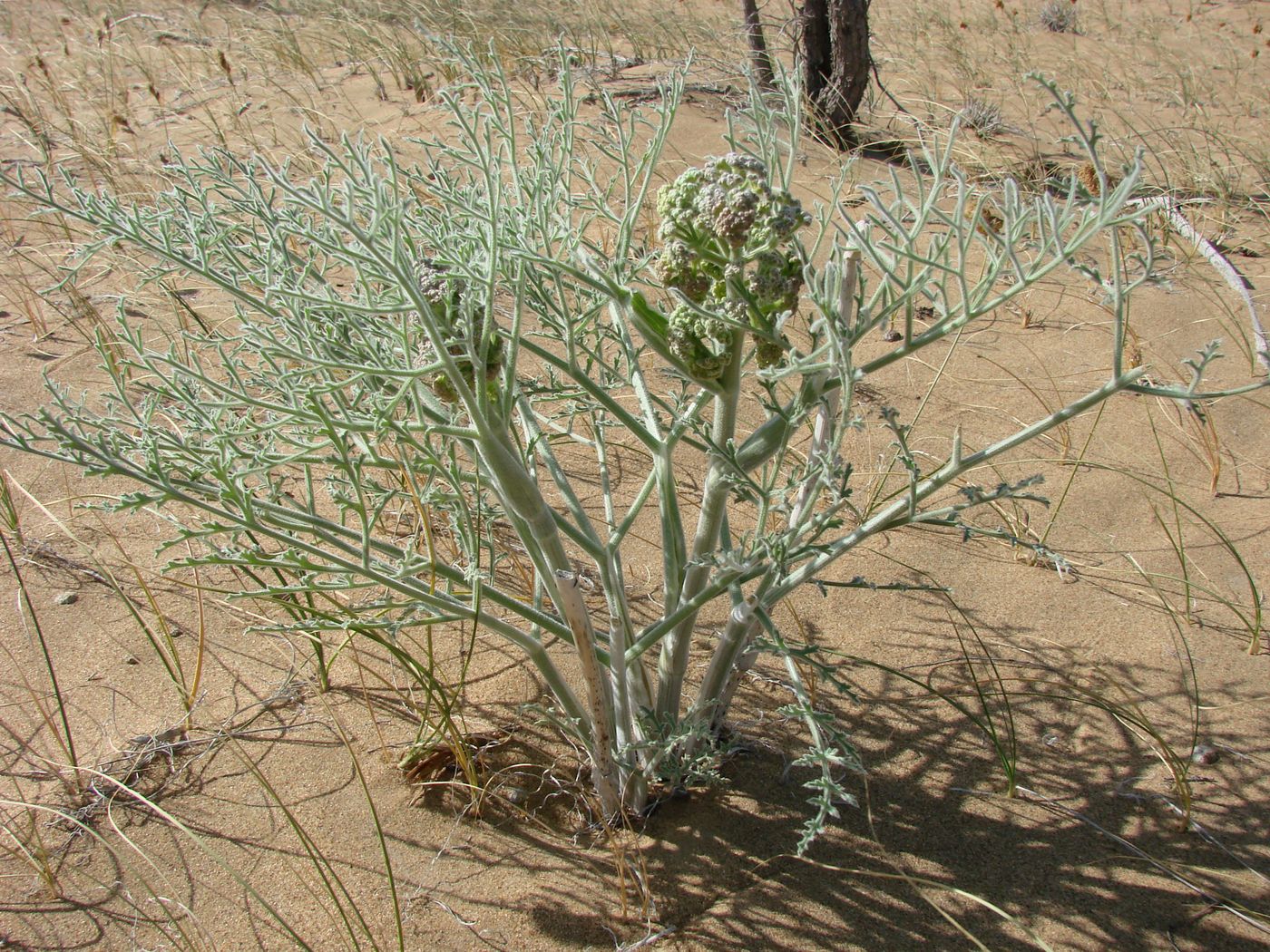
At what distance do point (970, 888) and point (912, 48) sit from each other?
7.23 m

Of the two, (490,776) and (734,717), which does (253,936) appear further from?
(734,717)

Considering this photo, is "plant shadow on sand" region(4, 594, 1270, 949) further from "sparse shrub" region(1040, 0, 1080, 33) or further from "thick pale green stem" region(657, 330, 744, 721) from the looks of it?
"sparse shrub" region(1040, 0, 1080, 33)

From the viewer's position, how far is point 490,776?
6.56 ft

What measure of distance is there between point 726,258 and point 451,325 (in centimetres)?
39

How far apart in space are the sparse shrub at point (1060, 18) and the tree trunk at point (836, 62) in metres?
4.44

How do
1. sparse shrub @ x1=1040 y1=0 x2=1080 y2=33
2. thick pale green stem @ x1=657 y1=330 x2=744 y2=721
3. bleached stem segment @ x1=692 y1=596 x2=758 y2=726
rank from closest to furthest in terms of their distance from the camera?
thick pale green stem @ x1=657 y1=330 x2=744 y2=721 → bleached stem segment @ x1=692 y1=596 x2=758 y2=726 → sparse shrub @ x1=1040 y1=0 x2=1080 y2=33

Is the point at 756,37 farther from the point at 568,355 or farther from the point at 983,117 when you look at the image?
the point at 568,355

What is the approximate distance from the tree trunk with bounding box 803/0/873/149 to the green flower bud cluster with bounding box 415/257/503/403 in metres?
4.20

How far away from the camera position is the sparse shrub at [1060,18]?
8.67m

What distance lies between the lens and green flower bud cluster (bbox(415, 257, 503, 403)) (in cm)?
124

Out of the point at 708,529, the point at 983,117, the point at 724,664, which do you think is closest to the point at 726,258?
the point at 708,529

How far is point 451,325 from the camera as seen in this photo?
1.31 m

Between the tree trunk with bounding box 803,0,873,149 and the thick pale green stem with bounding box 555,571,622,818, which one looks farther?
the tree trunk with bounding box 803,0,873,149

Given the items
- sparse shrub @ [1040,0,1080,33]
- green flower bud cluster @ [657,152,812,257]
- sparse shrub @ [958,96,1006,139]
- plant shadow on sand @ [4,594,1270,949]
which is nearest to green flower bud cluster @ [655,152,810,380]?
green flower bud cluster @ [657,152,812,257]
